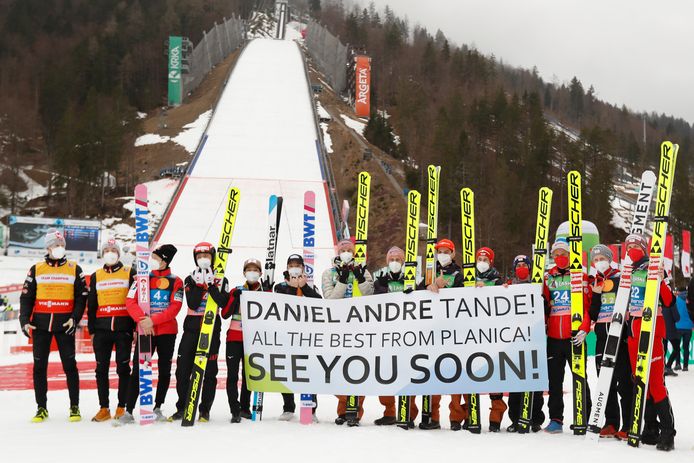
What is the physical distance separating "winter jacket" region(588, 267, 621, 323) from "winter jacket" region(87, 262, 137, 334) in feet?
13.3

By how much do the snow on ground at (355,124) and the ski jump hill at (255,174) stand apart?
2.96 m

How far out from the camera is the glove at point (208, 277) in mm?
5879

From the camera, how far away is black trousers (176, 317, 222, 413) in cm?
586

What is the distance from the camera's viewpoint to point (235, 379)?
5957 millimetres

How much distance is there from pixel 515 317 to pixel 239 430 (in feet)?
8.14

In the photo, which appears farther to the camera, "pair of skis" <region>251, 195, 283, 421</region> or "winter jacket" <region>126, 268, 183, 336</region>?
"pair of skis" <region>251, 195, 283, 421</region>

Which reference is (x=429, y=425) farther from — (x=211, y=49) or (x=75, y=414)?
(x=211, y=49)

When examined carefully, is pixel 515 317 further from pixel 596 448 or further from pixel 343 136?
pixel 343 136

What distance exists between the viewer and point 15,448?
16.0ft

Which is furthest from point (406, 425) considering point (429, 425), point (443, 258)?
point (443, 258)

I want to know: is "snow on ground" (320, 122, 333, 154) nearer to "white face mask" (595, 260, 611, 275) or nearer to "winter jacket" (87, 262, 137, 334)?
"winter jacket" (87, 262, 137, 334)

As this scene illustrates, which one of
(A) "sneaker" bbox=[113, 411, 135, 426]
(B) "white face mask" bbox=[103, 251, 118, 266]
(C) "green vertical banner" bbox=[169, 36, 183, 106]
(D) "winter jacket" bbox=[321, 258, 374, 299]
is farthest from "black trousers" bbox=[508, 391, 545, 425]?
(C) "green vertical banner" bbox=[169, 36, 183, 106]

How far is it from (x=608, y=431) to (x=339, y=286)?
254cm

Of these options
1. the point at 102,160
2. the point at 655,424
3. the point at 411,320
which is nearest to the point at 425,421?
the point at 411,320
